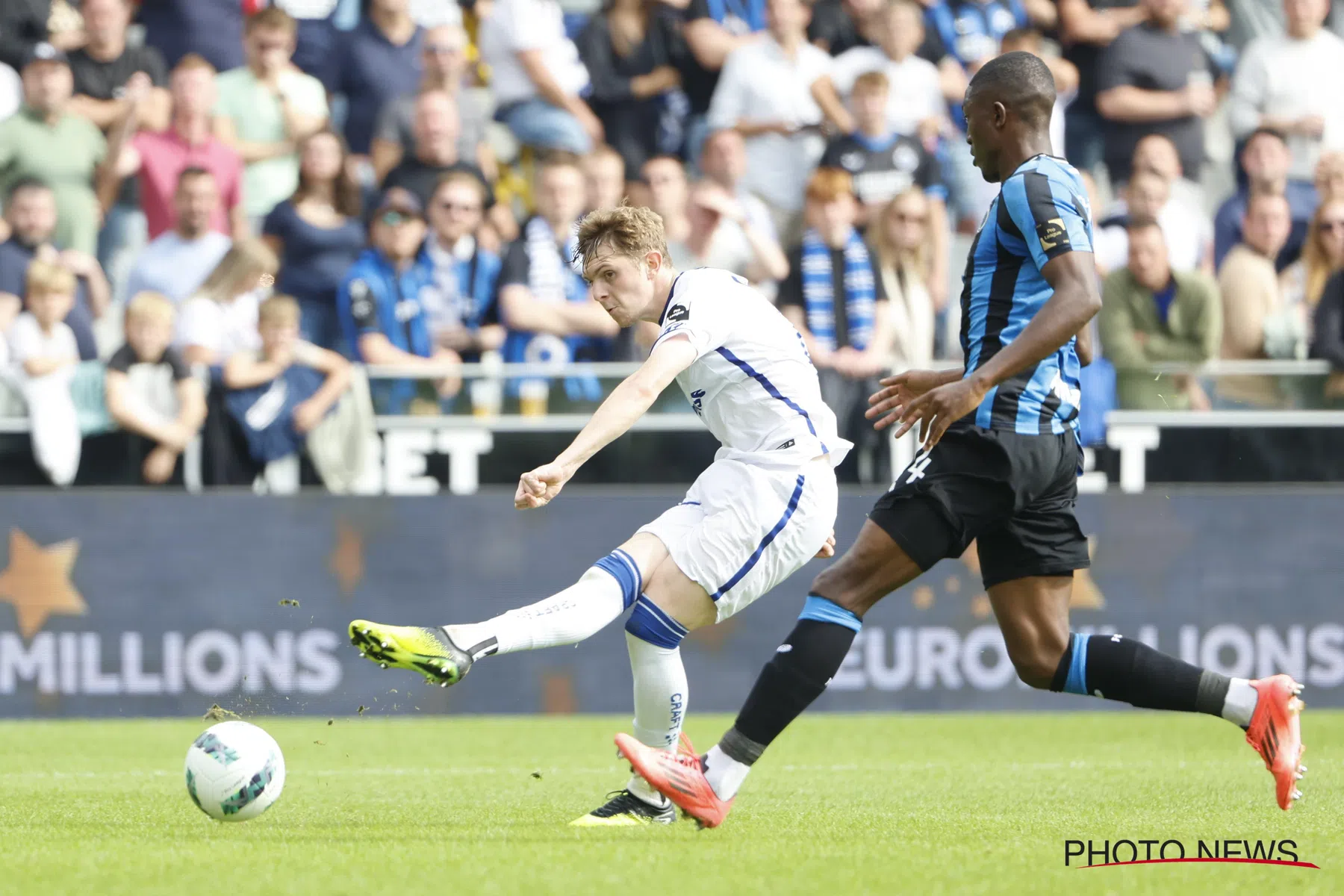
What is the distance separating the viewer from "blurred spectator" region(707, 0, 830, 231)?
1193 cm

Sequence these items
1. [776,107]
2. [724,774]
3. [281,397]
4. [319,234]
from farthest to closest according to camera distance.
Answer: [776,107] → [319,234] → [281,397] → [724,774]

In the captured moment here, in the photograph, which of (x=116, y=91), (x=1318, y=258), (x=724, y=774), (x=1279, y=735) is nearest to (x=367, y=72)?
(x=116, y=91)

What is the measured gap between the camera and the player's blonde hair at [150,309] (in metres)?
10.5

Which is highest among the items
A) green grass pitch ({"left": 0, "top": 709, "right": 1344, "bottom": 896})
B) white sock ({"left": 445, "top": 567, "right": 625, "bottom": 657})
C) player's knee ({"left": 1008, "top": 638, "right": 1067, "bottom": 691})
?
white sock ({"left": 445, "top": 567, "right": 625, "bottom": 657})

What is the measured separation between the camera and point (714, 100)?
12.1m

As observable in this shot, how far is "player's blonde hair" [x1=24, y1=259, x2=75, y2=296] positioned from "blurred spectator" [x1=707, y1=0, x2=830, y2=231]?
13.9 ft

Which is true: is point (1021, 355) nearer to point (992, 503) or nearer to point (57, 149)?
point (992, 503)

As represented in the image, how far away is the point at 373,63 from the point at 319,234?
151cm

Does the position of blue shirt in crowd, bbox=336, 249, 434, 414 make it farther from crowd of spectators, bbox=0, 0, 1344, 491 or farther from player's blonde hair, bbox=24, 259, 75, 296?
player's blonde hair, bbox=24, 259, 75, 296

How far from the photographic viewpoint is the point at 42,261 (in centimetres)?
1089

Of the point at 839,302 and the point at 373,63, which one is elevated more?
the point at 373,63

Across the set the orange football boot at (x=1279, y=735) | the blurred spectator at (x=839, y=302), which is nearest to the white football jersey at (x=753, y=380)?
the orange football boot at (x=1279, y=735)

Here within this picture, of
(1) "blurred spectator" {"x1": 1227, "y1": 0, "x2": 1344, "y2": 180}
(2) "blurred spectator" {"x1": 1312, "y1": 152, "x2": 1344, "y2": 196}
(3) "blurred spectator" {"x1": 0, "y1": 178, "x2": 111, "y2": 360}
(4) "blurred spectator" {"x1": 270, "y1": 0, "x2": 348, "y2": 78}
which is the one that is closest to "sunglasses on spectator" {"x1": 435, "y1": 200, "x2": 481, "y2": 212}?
(4) "blurred spectator" {"x1": 270, "y1": 0, "x2": 348, "y2": 78}

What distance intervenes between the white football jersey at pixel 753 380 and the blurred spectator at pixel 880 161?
19.4ft
